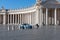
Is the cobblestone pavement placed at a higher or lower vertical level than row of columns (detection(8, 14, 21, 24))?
lower

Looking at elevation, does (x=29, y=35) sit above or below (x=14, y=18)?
below

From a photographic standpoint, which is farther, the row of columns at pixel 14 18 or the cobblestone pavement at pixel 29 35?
the row of columns at pixel 14 18

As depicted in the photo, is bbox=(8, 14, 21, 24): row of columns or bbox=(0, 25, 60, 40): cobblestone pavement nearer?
bbox=(0, 25, 60, 40): cobblestone pavement

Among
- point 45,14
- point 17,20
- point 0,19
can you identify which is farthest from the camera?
point 0,19

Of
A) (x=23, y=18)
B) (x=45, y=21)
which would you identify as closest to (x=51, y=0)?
(x=45, y=21)

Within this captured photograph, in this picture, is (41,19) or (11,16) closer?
(41,19)

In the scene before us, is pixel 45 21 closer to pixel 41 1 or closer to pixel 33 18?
pixel 41 1

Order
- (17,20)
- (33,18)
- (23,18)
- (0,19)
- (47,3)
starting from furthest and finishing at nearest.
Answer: (0,19)
(17,20)
(23,18)
(33,18)
(47,3)

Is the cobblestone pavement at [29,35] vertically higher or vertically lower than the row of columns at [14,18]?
lower

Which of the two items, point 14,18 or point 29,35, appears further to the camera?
point 14,18

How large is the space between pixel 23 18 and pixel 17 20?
7976 millimetres

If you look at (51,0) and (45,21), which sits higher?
(51,0)

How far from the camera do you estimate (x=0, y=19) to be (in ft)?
348

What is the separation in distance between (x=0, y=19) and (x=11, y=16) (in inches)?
419
